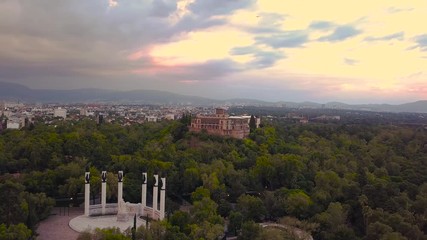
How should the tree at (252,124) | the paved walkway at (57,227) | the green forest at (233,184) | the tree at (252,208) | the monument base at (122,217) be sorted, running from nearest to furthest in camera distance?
the green forest at (233,184) → the paved walkway at (57,227) → the tree at (252,208) → the monument base at (122,217) → the tree at (252,124)

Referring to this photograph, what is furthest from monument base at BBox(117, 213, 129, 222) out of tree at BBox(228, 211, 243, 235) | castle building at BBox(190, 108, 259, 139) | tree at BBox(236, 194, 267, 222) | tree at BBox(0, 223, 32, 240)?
castle building at BBox(190, 108, 259, 139)

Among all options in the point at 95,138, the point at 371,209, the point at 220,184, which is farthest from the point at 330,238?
the point at 95,138

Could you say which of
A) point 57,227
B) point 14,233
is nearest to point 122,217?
point 57,227

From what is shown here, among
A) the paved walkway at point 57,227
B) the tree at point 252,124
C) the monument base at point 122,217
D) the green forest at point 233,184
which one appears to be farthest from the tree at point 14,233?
the tree at point 252,124

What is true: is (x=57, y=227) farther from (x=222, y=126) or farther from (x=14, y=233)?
→ (x=222, y=126)

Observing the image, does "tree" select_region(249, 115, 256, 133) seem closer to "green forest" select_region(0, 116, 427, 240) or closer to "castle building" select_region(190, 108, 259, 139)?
"castle building" select_region(190, 108, 259, 139)

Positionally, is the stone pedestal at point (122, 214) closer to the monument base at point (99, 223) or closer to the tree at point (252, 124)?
the monument base at point (99, 223)
